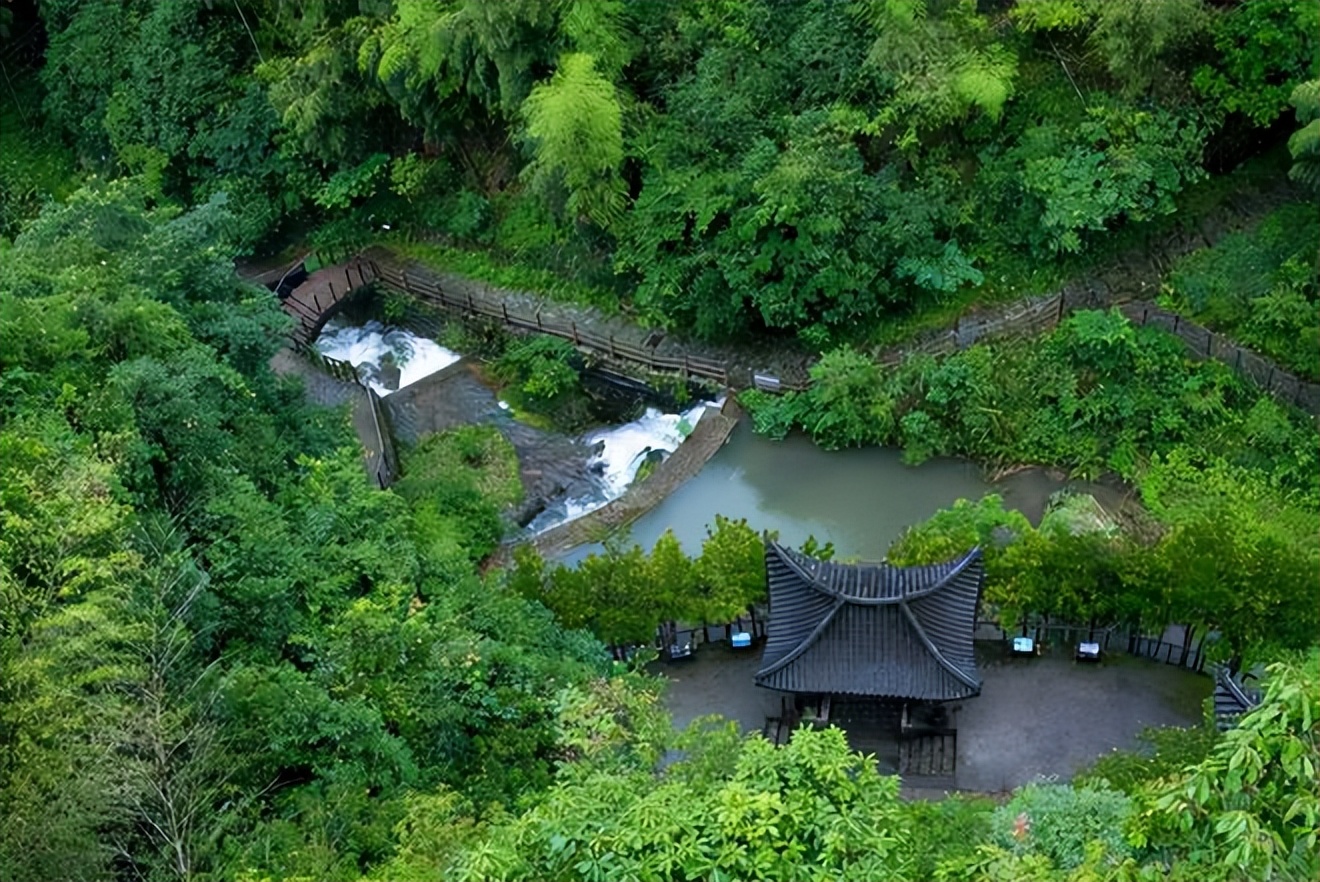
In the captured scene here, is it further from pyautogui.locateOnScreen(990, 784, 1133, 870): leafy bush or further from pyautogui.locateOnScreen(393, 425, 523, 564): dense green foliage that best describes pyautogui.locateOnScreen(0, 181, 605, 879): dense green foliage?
pyautogui.locateOnScreen(990, 784, 1133, 870): leafy bush

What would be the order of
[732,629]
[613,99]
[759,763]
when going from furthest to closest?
[613,99]
[732,629]
[759,763]

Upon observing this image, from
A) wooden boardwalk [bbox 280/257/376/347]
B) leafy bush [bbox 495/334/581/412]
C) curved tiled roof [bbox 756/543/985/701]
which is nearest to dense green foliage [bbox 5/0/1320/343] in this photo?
leafy bush [bbox 495/334/581/412]

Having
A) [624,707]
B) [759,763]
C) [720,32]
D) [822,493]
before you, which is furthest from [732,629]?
[720,32]

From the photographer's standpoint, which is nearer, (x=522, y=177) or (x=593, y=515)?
(x=593, y=515)

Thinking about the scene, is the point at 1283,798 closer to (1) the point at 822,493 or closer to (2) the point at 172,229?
(1) the point at 822,493

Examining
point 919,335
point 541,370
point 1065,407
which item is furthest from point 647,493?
point 1065,407

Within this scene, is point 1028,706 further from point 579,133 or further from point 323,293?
point 323,293
